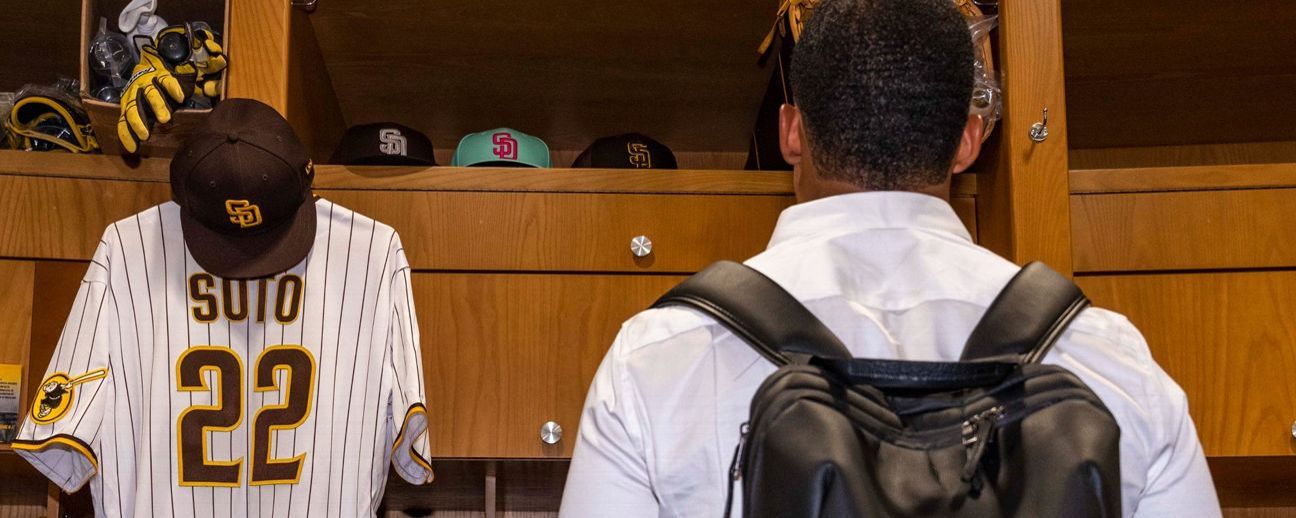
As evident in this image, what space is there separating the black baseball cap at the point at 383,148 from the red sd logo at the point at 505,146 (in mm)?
118

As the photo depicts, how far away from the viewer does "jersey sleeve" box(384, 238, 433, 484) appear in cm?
186

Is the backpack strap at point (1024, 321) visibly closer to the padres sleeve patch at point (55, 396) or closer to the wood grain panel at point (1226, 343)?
the wood grain panel at point (1226, 343)

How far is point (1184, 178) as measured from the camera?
2.07m

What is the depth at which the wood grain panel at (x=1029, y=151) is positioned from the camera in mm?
2049

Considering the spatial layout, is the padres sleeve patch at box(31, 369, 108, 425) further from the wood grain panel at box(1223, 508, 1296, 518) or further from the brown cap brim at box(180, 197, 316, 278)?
the wood grain panel at box(1223, 508, 1296, 518)

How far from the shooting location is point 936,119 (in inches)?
38.8

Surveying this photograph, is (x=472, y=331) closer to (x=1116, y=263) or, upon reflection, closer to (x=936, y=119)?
(x=1116, y=263)

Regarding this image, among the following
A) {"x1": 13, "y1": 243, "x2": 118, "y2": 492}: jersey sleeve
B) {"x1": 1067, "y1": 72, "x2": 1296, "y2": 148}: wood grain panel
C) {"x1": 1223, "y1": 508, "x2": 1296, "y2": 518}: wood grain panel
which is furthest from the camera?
{"x1": 1067, "y1": 72, "x2": 1296, "y2": 148}: wood grain panel

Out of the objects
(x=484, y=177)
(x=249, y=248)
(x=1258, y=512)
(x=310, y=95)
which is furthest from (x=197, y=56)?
(x=1258, y=512)

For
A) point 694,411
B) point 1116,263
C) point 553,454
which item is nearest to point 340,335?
point 553,454

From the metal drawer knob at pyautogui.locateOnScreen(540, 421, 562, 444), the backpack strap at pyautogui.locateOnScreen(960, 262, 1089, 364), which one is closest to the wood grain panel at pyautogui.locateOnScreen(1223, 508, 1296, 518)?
the metal drawer knob at pyautogui.locateOnScreen(540, 421, 562, 444)

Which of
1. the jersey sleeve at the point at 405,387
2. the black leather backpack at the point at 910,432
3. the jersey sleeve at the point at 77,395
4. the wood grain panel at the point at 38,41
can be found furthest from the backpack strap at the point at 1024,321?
the wood grain panel at the point at 38,41

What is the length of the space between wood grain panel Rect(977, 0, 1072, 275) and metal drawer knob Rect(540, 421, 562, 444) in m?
0.81

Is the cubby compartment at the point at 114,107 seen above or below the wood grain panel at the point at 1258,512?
above
